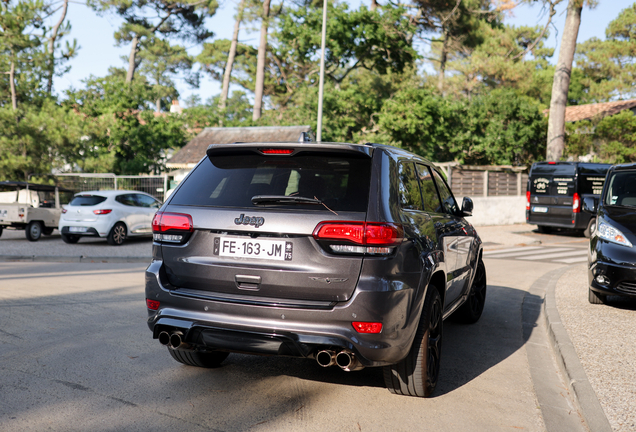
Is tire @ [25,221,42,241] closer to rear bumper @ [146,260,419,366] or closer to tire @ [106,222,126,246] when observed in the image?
tire @ [106,222,126,246]

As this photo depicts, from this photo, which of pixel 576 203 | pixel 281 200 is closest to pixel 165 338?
pixel 281 200

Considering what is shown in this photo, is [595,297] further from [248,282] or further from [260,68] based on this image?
[260,68]

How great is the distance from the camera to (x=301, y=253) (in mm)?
3609

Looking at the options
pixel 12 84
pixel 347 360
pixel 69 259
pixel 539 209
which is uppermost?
pixel 12 84

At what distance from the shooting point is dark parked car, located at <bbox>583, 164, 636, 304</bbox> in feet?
23.0

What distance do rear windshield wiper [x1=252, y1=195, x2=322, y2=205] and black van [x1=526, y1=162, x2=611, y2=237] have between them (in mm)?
17583

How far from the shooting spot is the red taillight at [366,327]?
354cm

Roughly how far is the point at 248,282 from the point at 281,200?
0.56 m

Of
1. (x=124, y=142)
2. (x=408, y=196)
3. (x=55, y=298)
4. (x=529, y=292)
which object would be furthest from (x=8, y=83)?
(x=408, y=196)

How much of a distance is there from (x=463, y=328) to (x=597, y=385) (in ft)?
7.28

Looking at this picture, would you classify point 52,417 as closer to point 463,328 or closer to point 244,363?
point 244,363

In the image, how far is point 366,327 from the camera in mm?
3551

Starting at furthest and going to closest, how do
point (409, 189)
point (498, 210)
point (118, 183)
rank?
1. point (498, 210)
2. point (118, 183)
3. point (409, 189)

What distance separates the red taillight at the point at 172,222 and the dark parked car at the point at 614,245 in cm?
548
